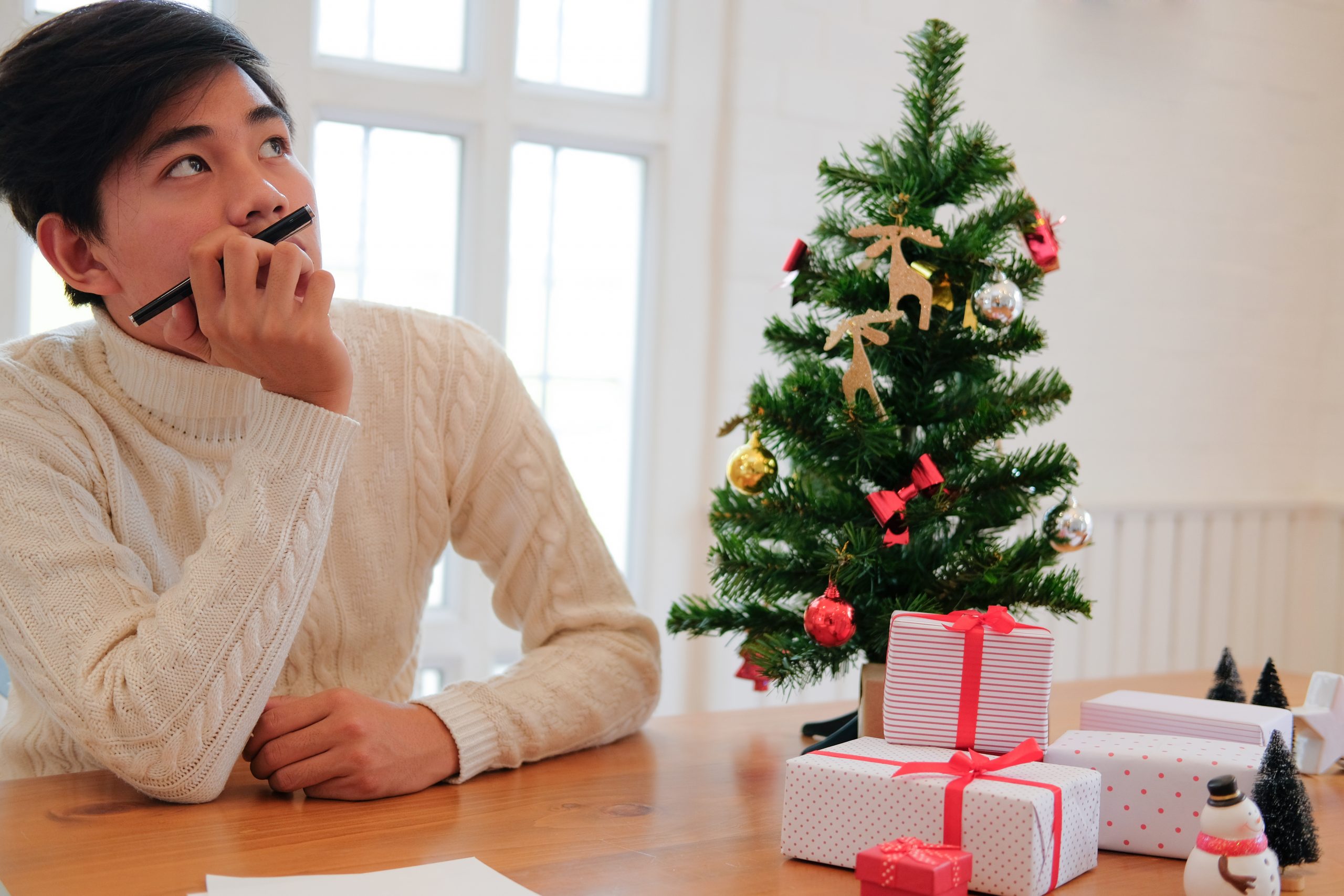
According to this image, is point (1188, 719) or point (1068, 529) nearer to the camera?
point (1188, 719)

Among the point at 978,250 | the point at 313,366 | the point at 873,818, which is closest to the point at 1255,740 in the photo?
the point at 873,818

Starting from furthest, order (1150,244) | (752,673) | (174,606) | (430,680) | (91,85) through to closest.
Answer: (1150,244), (430,680), (752,673), (91,85), (174,606)

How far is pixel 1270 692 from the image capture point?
3.37ft

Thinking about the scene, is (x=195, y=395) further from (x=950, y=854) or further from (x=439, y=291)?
(x=439, y=291)

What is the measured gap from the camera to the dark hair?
1013mm

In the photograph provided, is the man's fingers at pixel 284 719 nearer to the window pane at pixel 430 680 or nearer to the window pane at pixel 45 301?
the window pane at pixel 45 301

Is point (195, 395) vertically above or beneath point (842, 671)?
above

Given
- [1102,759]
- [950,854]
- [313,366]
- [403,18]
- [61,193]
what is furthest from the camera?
[403,18]

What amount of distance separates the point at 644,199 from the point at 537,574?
1.52 metres

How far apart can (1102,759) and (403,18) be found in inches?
79.9

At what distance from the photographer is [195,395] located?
110cm

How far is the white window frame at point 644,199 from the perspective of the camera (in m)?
2.32

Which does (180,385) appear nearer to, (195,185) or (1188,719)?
(195,185)

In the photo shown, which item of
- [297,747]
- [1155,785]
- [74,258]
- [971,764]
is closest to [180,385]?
[74,258]
